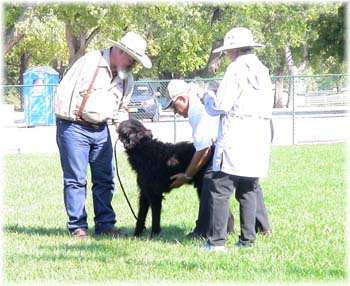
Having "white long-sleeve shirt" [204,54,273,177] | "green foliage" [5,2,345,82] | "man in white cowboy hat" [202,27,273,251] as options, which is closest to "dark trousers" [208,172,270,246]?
"man in white cowboy hat" [202,27,273,251]

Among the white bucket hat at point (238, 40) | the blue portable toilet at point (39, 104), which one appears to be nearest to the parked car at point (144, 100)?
the blue portable toilet at point (39, 104)

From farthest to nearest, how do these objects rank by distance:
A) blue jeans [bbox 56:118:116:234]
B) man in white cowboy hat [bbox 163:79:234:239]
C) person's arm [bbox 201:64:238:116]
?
blue jeans [bbox 56:118:116:234], man in white cowboy hat [bbox 163:79:234:239], person's arm [bbox 201:64:238:116]

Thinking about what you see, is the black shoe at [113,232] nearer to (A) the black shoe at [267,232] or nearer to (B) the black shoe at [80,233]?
(B) the black shoe at [80,233]

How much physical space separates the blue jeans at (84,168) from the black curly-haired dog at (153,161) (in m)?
0.32

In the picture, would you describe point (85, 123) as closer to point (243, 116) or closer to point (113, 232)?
point (113, 232)

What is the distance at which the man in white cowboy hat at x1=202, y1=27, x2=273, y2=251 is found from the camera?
6395mm

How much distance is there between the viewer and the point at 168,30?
121ft

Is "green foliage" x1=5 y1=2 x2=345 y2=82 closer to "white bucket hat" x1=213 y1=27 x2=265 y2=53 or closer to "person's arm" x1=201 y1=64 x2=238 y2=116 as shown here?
"white bucket hat" x1=213 y1=27 x2=265 y2=53

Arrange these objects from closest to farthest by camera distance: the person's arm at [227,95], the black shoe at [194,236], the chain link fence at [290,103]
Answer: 1. the person's arm at [227,95]
2. the black shoe at [194,236]
3. the chain link fence at [290,103]

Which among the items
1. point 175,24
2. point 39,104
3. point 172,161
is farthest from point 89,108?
point 175,24

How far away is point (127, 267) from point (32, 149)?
15.5 m

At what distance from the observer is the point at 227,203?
6660mm

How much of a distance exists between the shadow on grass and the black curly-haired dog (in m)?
0.16

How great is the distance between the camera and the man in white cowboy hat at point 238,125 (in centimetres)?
639
